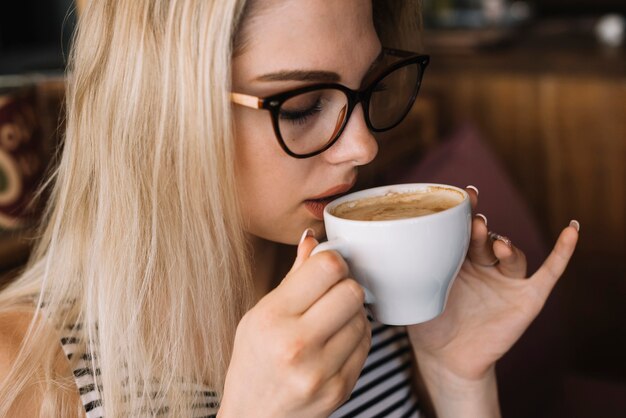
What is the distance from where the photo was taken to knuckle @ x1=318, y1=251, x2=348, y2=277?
0.77 m

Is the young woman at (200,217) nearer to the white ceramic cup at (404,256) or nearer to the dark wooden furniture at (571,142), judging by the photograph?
the white ceramic cup at (404,256)

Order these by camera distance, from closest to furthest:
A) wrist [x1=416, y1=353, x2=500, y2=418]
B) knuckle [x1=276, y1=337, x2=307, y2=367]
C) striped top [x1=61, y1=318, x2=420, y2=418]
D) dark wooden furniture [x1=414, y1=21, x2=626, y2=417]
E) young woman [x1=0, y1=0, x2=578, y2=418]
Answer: knuckle [x1=276, y1=337, x2=307, y2=367] < young woman [x1=0, y1=0, x2=578, y2=418] < striped top [x1=61, y1=318, x2=420, y2=418] < wrist [x1=416, y1=353, x2=500, y2=418] < dark wooden furniture [x1=414, y1=21, x2=626, y2=417]

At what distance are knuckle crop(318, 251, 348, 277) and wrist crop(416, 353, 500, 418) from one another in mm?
474

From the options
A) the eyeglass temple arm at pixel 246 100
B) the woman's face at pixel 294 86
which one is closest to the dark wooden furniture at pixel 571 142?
the woman's face at pixel 294 86

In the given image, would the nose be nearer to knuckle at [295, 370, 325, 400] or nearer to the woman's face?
the woman's face

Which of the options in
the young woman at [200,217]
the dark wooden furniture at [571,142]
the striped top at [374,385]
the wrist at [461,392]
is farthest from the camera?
the dark wooden furniture at [571,142]

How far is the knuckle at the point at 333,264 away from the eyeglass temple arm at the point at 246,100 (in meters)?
0.22

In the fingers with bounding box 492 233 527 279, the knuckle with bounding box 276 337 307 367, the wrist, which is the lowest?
the wrist

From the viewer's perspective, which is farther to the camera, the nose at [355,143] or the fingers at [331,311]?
the nose at [355,143]

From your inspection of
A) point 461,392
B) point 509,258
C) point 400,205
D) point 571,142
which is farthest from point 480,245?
point 571,142

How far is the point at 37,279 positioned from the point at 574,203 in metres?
1.77

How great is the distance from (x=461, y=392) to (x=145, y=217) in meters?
0.57

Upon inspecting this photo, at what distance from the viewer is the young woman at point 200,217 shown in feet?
2.88

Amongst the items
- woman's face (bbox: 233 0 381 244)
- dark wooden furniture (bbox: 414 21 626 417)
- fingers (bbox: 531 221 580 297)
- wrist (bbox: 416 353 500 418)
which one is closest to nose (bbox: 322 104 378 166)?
woman's face (bbox: 233 0 381 244)
